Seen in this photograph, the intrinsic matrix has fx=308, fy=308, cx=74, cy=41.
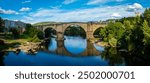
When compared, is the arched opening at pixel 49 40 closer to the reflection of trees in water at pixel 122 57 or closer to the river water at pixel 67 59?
the river water at pixel 67 59

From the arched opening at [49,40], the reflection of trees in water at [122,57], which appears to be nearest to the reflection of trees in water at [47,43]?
the arched opening at [49,40]

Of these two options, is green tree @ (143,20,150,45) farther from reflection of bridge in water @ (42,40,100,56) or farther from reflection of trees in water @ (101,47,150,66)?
reflection of bridge in water @ (42,40,100,56)

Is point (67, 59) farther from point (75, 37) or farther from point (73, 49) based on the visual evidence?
point (75, 37)

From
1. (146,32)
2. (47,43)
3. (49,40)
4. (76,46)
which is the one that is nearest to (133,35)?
(146,32)

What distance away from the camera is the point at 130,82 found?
1.79 m

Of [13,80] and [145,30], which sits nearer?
[13,80]

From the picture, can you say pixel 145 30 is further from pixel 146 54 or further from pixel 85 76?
pixel 85 76

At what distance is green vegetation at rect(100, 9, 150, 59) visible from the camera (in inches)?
185

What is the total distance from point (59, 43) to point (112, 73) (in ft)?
19.2

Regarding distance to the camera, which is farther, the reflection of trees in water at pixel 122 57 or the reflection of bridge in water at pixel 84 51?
the reflection of bridge in water at pixel 84 51

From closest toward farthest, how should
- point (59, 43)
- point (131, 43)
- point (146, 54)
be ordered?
point (146, 54), point (131, 43), point (59, 43)

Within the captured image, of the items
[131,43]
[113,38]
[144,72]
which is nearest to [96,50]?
[113,38]

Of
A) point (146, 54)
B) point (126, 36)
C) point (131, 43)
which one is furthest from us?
point (126, 36)

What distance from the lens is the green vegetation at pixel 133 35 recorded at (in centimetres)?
470
